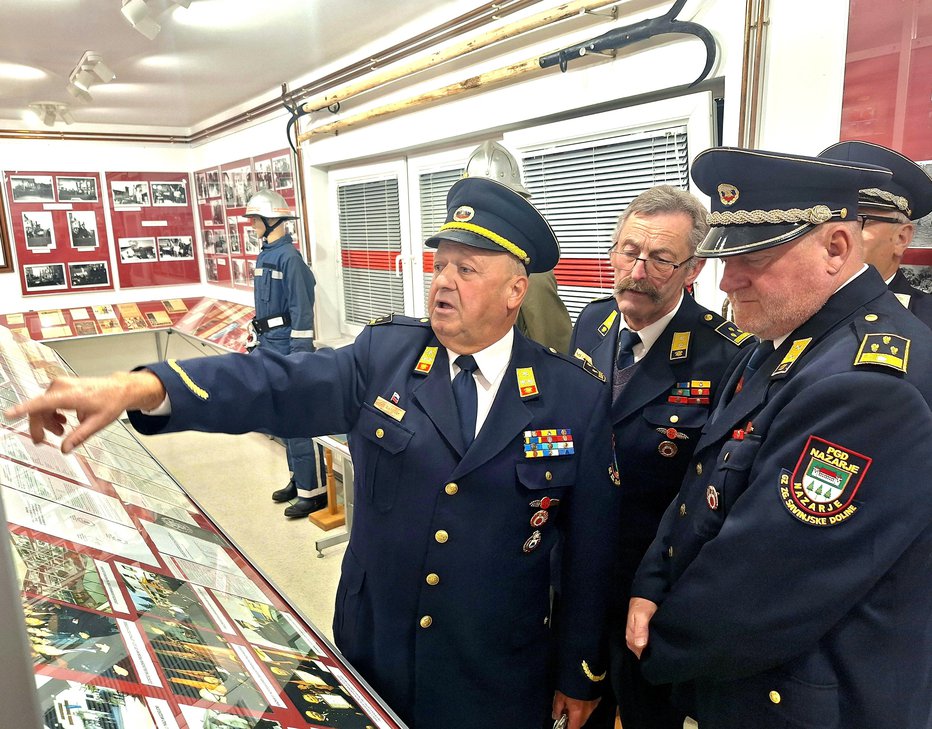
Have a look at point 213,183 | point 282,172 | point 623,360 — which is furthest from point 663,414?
point 213,183

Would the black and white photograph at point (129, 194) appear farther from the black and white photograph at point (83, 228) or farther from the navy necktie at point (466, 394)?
the navy necktie at point (466, 394)

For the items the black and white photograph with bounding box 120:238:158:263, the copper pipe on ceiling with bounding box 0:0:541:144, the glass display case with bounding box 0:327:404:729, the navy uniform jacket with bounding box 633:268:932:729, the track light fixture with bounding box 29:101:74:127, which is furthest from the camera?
the black and white photograph with bounding box 120:238:158:263

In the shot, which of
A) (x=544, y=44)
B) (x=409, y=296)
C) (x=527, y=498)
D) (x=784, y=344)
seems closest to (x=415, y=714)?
(x=527, y=498)

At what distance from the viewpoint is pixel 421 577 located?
1236mm

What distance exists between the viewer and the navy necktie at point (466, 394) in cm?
127

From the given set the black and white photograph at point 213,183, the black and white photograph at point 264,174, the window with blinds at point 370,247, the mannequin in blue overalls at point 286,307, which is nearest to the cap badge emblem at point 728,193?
the window with blinds at point 370,247

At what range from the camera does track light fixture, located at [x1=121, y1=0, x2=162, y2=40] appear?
2.71 metres

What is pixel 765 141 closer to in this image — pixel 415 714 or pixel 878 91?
pixel 878 91

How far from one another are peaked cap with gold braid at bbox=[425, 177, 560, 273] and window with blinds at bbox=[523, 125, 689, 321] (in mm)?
1318

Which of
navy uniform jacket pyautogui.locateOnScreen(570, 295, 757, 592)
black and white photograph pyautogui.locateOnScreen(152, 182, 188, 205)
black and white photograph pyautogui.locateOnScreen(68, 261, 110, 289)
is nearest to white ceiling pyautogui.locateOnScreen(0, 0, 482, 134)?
black and white photograph pyautogui.locateOnScreen(152, 182, 188, 205)

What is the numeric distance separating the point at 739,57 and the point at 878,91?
1.64 ft

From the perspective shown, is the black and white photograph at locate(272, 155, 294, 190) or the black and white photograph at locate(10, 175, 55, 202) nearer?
the black and white photograph at locate(272, 155, 294, 190)

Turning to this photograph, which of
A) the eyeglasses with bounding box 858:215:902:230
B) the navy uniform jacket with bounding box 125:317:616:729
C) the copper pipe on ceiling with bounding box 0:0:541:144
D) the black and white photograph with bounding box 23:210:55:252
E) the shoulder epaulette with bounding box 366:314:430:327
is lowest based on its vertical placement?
the navy uniform jacket with bounding box 125:317:616:729

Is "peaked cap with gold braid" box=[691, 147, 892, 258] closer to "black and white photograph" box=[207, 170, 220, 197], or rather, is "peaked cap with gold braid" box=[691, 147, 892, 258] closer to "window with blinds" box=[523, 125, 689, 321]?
"window with blinds" box=[523, 125, 689, 321]
